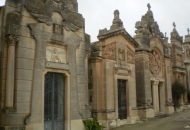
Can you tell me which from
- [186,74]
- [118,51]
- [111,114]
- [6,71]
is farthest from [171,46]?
[6,71]

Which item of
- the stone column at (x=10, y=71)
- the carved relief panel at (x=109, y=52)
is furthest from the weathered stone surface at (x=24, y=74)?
the carved relief panel at (x=109, y=52)

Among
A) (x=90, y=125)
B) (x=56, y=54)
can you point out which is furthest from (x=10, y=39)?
(x=90, y=125)

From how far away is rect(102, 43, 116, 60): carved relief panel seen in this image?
12752 mm

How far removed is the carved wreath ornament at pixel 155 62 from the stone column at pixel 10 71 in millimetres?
10893

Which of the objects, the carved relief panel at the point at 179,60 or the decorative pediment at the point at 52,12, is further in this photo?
the carved relief panel at the point at 179,60

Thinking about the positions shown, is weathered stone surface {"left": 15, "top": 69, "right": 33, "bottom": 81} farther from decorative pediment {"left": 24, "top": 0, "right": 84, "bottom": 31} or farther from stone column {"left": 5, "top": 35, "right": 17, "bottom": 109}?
decorative pediment {"left": 24, "top": 0, "right": 84, "bottom": 31}

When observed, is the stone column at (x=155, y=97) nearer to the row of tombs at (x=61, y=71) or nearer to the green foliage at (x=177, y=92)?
the row of tombs at (x=61, y=71)

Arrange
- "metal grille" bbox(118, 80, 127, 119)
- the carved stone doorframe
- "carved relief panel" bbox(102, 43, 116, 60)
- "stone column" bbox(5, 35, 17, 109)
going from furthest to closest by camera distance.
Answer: the carved stone doorframe
"metal grille" bbox(118, 80, 127, 119)
"carved relief panel" bbox(102, 43, 116, 60)
"stone column" bbox(5, 35, 17, 109)

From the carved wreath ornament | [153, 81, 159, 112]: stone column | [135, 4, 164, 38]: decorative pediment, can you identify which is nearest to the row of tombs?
[153, 81, 159, 112]: stone column

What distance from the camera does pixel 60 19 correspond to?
1003 centimetres

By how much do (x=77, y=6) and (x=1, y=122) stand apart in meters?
5.95

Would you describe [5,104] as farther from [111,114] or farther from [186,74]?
[186,74]

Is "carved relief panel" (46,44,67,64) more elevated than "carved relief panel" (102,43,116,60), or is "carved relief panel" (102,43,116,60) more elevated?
"carved relief panel" (102,43,116,60)

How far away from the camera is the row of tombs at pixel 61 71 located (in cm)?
828
